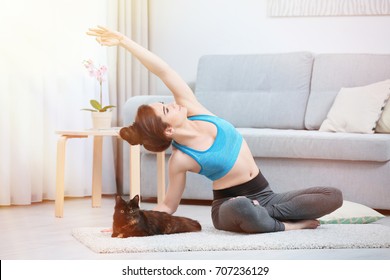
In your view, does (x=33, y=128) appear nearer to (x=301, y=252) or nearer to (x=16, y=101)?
(x=16, y=101)

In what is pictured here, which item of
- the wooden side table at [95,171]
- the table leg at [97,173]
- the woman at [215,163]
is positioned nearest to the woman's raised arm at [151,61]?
the woman at [215,163]

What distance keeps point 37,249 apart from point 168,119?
0.71 m

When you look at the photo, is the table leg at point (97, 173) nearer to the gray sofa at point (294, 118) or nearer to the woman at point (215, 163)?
→ the gray sofa at point (294, 118)

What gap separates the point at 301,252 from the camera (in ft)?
9.76

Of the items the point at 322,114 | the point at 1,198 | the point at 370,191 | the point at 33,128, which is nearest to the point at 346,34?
the point at 322,114

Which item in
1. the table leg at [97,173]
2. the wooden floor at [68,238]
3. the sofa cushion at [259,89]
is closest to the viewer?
the wooden floor at [68,238]

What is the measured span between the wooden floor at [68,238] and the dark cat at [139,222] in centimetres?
17

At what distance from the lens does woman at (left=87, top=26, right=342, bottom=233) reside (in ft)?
10.4

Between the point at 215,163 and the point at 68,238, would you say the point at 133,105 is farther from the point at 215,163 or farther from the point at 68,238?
the point at 215,163

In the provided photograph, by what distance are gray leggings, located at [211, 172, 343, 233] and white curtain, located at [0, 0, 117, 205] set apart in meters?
1.84

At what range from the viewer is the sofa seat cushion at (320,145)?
13.9 feet
